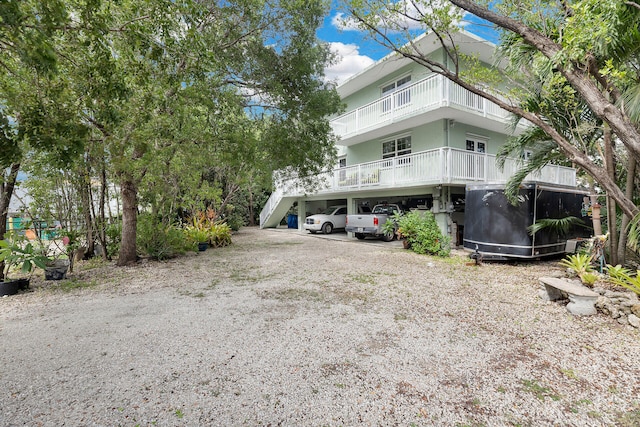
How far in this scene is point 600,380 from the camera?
269 cm

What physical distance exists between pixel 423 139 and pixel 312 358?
12.2 metres

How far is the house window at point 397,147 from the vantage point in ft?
46.7

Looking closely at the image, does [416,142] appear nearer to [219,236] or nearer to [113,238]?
[219,236]

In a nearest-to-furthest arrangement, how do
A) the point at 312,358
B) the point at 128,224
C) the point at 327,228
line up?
1. the point at 312,358
2. the point at 128,224
3. the point at 327,228

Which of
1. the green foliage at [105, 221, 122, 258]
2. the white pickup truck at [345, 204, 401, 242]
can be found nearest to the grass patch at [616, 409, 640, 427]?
the white pickup truck at [345, 204, 401, 242]

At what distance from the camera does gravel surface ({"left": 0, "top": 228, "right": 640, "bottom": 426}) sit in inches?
90.1

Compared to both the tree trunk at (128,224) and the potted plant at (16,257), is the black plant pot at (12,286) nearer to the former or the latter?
the potted plant at (16,257)

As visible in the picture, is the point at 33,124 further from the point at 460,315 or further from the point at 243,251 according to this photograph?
the point at 243,251

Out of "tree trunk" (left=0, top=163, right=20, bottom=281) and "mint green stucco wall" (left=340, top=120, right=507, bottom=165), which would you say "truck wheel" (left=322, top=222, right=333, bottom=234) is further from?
"tree trunk" (left=0, top=163, right=20, bottom=281)

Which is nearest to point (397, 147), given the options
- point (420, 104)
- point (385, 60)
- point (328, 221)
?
point (420, 104)

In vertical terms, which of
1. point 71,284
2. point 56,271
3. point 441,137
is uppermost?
point 441,137

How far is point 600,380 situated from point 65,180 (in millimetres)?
10681

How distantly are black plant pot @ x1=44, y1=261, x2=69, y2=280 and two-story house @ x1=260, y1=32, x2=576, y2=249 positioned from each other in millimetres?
8121

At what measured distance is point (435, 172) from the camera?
10539 millimetres
